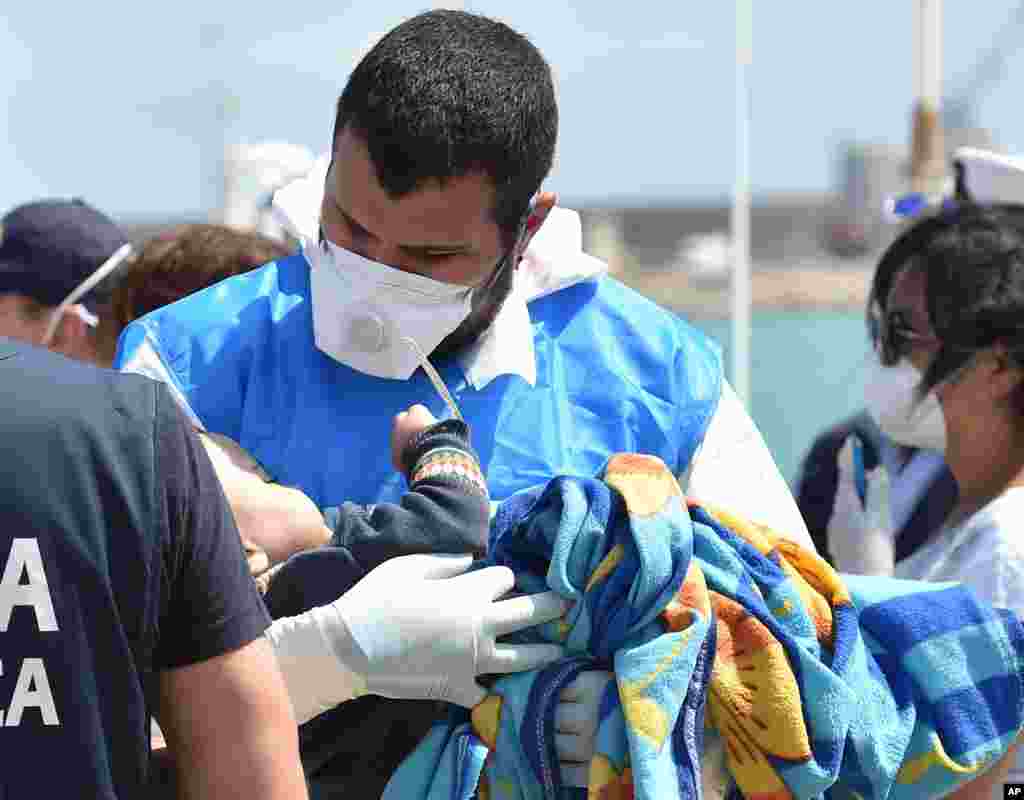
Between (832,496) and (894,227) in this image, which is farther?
(894,227)

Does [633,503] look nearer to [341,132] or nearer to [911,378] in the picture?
[341,132]

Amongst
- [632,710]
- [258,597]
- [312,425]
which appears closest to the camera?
[258,597]

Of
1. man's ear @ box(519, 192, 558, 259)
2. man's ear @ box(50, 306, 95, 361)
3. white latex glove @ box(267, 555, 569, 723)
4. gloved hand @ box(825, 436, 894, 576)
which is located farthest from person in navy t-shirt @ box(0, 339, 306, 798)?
man's ear @ box(50, 306, 95, 361)

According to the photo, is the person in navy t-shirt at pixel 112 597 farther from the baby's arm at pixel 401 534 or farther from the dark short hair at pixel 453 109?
the dark short hair at pixel 453 109

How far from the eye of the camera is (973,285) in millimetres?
3070

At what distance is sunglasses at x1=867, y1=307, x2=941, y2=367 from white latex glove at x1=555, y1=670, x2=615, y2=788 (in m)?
1.40

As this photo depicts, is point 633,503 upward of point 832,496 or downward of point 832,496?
upward

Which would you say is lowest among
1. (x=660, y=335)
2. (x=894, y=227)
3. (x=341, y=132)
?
(x=894, y=227)

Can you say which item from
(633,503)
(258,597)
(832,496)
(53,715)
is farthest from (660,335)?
(832,496)

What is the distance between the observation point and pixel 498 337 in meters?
2.38

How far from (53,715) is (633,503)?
732mm

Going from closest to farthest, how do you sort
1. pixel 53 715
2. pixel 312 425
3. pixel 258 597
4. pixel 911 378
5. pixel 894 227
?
pixel 53 715 < pixel 258 597 < pixel 312 425 < pixel 911 378 < pixel 894 227

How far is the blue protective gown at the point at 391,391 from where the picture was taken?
7.43 feet

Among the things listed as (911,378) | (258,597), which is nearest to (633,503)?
(258,597)
